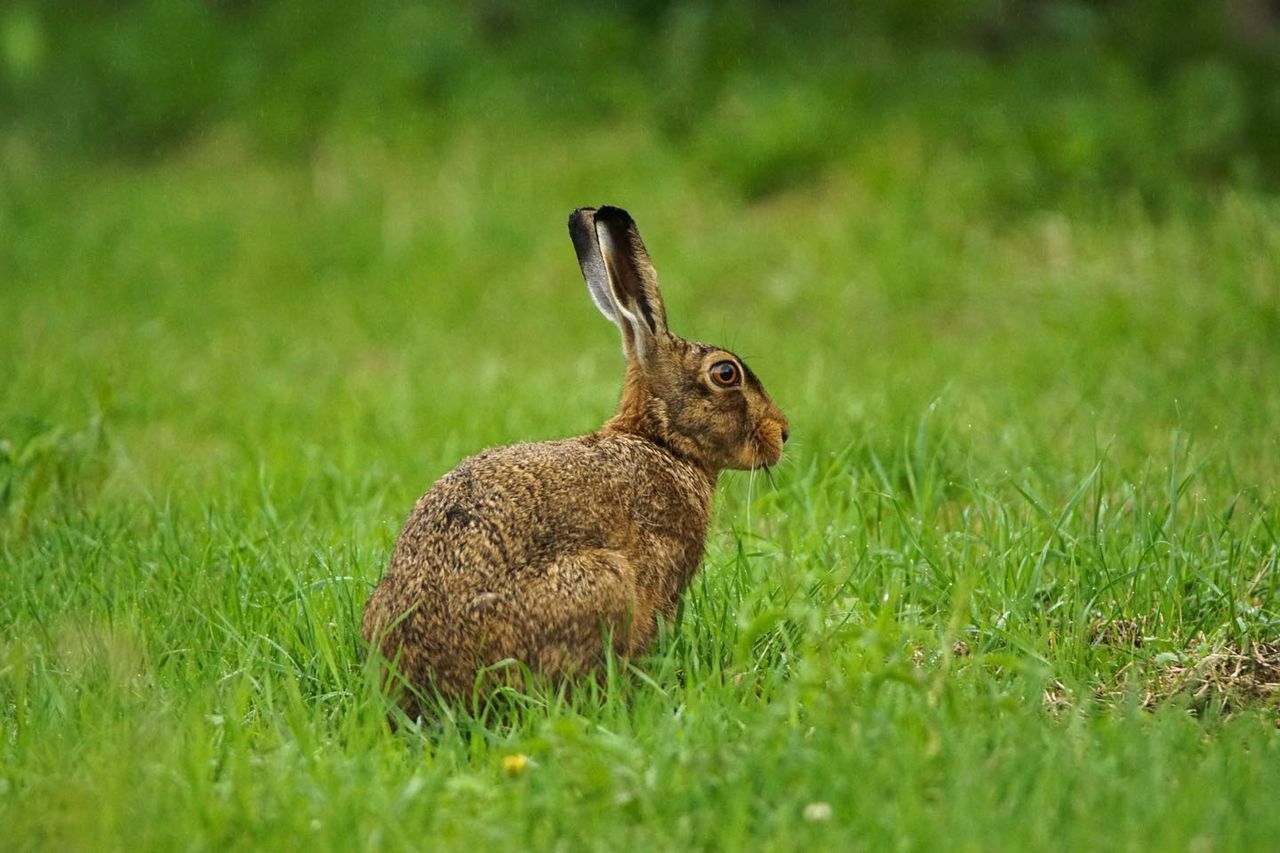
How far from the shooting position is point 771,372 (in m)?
7.86

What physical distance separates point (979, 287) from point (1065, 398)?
196 cm

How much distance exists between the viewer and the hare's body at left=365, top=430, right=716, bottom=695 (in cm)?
388

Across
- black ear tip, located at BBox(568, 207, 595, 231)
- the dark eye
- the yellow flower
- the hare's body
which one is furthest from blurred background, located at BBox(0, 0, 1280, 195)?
→ the yellow flower

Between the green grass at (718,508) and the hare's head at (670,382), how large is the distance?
30 centimetres

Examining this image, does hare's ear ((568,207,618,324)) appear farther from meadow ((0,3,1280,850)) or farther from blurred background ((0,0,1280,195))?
blurred background ((0,0,1280,195))

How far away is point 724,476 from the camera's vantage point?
5500 mm

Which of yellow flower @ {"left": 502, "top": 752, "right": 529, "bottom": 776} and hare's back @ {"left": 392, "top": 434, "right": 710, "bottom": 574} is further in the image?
hare's back @ {"left": 392, "top": 434, "right": 710, "bottom": 574}


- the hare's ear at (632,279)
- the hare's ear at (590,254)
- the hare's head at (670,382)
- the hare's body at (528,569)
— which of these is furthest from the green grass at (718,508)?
the hare's ear at (590,254)

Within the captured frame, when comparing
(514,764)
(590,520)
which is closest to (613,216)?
(590,520)

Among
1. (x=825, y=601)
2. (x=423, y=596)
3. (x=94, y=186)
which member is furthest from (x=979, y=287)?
(x=94, y=186)

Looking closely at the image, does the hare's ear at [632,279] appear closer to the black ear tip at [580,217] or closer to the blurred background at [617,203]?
the black ear tip at [580,217]

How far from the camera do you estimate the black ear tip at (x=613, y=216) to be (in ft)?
15.0

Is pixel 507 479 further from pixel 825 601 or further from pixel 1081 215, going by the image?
pixel 1081 215

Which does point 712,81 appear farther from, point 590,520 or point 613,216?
point 590,520
